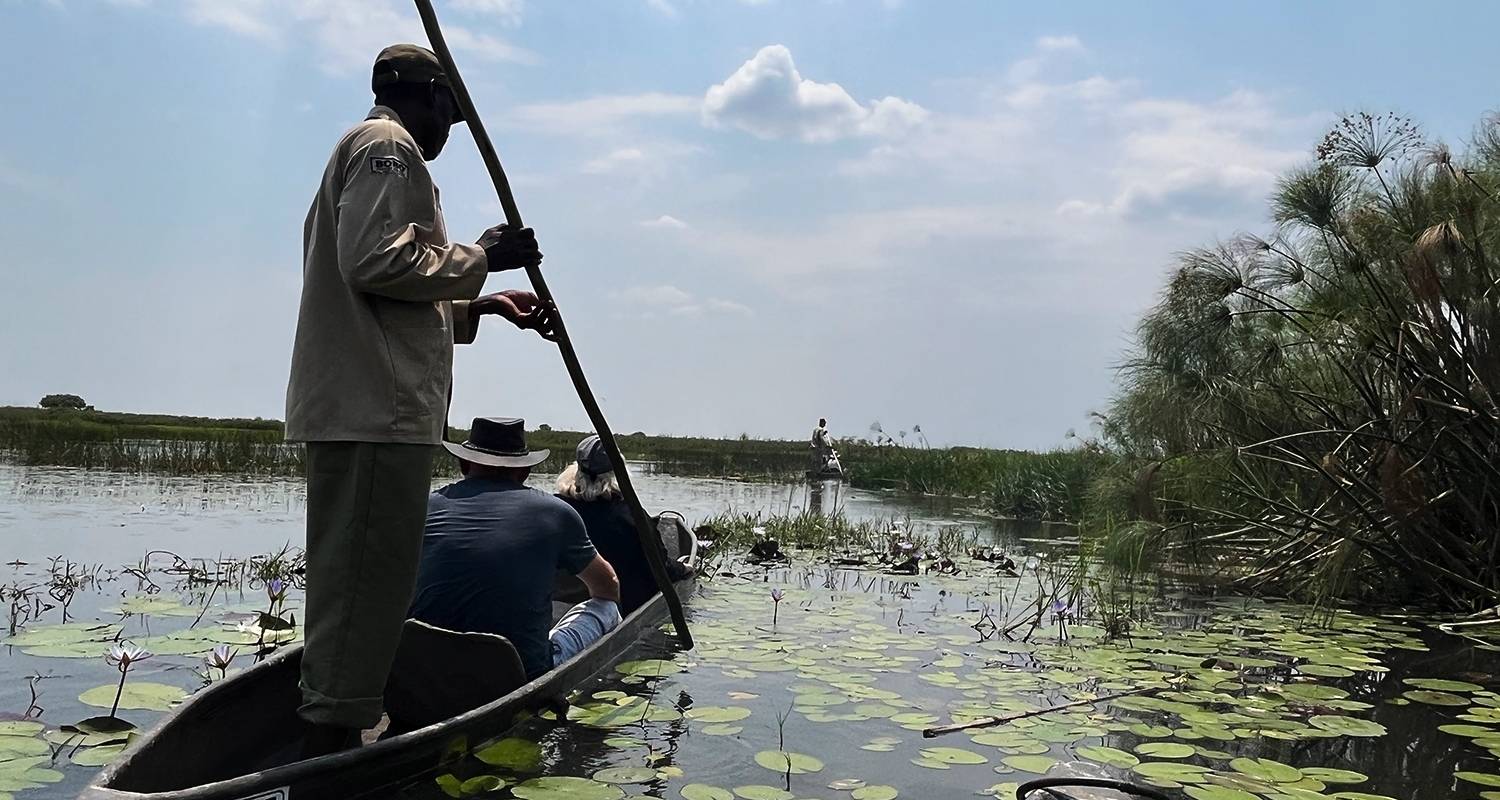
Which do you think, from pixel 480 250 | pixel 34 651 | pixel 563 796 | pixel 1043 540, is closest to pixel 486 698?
pixel 563 796

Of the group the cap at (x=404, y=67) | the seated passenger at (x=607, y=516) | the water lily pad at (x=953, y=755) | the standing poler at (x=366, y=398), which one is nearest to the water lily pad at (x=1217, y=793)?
the water lily pad at (x=953, y=755)

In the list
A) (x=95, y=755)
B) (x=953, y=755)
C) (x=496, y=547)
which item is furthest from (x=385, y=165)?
(x=953, y=755)

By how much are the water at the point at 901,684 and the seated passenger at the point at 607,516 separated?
1.48 feet

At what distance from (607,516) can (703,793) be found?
2.77 metres

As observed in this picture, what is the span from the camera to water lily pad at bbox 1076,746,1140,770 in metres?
3.89

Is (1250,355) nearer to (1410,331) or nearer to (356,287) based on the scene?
(1410,331)

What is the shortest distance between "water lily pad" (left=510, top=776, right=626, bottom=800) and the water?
6 centimetres

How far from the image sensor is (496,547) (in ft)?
13.7

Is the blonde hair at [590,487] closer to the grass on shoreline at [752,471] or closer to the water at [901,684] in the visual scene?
the water at [901,684]

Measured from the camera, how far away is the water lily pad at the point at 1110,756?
3893mm

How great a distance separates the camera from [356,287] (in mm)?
2920

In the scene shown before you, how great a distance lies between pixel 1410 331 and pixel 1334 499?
1.39 metres

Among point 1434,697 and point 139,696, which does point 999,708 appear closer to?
point 1434,697

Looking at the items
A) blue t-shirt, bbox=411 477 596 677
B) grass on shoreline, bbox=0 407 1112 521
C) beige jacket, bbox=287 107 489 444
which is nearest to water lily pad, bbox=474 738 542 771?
blue t-shirt, bbox=411 477 596 677
